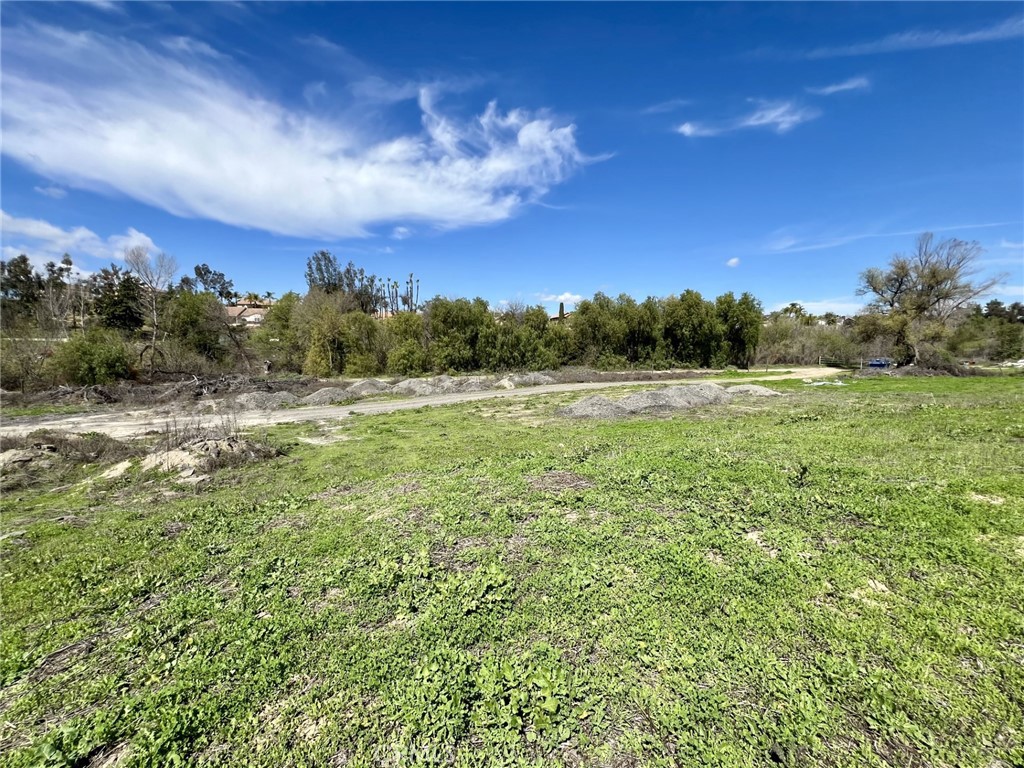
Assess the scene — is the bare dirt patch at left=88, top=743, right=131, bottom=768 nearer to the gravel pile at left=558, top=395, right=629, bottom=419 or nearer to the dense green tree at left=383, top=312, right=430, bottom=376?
the gravel pile at left=558, top=395, right=629, bottom=419

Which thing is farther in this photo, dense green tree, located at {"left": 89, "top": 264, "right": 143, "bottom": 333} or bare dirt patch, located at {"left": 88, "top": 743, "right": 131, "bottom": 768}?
dense green tree, located at {"left": 89, "top": 264, "right": 143, "bottom": 333}

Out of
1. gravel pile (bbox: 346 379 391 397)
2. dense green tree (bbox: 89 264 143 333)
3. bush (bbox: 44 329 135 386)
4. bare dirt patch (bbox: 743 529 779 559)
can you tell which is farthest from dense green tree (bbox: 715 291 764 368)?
dense green tree (bbox: 89 264 143 333)

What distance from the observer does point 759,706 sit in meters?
2.43

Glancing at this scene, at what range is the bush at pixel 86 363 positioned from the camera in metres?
20.7

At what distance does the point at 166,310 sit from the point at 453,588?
34.0 metres

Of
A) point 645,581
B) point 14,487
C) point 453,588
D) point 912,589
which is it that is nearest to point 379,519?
point 453,588

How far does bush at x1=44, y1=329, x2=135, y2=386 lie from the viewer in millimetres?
20734

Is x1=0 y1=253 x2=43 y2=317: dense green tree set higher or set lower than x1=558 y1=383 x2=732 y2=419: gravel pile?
higher

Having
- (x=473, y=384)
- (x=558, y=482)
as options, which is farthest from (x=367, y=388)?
(x=558, y=482)

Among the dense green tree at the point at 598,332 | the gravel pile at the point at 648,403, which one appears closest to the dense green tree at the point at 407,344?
the dense green tree at the point at 598,332

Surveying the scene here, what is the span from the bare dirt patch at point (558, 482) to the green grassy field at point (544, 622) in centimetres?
8

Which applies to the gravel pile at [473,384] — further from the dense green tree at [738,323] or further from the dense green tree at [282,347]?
the dense green tree at [738,323]

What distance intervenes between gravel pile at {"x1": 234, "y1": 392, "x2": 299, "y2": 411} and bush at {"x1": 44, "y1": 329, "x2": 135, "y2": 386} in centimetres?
805

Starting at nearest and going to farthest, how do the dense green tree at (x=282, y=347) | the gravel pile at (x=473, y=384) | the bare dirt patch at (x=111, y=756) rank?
the bare dirt patch at (x=111, y=756)
the gravel pile at (x=473, y=384)
the dense green tree at (x=282, y=347)
